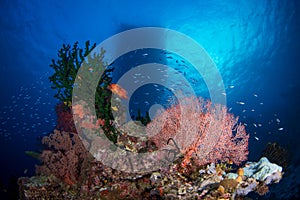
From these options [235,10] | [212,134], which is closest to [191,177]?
[212,134]

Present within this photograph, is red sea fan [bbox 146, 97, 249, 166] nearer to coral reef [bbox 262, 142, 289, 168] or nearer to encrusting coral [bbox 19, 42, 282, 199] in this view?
encrusting coral [bbox 19, 42, 282, 199]

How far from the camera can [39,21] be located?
19.6 meters

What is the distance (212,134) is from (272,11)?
1751cm

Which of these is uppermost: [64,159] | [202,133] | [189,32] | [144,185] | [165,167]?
[189,32]

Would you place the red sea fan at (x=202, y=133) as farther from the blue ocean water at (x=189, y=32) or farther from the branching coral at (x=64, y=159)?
the blue ocean water at (x=189, y=32)

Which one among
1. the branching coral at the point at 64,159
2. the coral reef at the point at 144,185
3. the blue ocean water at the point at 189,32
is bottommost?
the coral reef at the point at 144,185

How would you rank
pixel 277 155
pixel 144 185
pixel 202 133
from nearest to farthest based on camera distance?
pixel 144 185, pixel 202 133, pixel 277 155

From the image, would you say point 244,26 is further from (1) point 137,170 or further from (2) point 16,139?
(2) point 16,139

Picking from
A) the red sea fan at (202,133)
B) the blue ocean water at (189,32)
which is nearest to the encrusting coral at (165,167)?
the red sea fan at (202,133)

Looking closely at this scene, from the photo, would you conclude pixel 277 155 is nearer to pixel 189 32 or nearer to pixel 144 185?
pixel 144 185

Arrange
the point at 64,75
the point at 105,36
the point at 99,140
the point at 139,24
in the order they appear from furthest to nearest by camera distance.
Answer: 1. the point at 105,36
2. the point at 139,24
3. the point at 64,75
4. the point at 99,140

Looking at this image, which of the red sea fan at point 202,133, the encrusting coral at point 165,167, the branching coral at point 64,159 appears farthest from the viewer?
the branching coral at point 64,159

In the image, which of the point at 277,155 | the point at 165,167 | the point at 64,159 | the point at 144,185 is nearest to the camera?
the point at 144,185

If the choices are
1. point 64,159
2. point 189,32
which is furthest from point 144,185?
point 189,32
